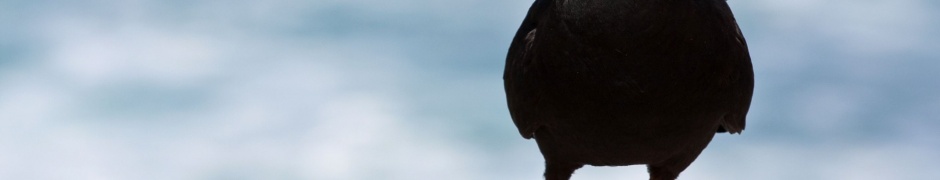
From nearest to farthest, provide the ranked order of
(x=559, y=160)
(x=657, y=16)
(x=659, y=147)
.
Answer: (x=657, y=16)
(x=659, y=147)
(x=559, y=160)

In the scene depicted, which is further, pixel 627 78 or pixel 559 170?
pixel 559 170

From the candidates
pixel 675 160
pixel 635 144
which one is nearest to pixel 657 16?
pixel 635 144

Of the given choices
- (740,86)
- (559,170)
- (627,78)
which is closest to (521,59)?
(627,78)

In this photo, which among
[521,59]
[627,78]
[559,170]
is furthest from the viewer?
[559,170]

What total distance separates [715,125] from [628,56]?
966 millimetres

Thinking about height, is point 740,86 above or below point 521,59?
below

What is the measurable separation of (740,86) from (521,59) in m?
1.12

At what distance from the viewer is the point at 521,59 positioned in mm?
5617

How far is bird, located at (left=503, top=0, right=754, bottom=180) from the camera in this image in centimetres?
504

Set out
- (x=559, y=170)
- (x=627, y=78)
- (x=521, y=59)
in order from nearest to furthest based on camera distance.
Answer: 1. (x=627, y=78)
2. (x=521, y=59)
3. (x=559, y=170)

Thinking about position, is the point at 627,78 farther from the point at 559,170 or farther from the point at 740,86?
the point at 559,170

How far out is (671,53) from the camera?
509cm

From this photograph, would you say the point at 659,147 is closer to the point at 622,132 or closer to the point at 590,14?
the point at 622,132

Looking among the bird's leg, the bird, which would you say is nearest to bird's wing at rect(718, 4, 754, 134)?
the bird
